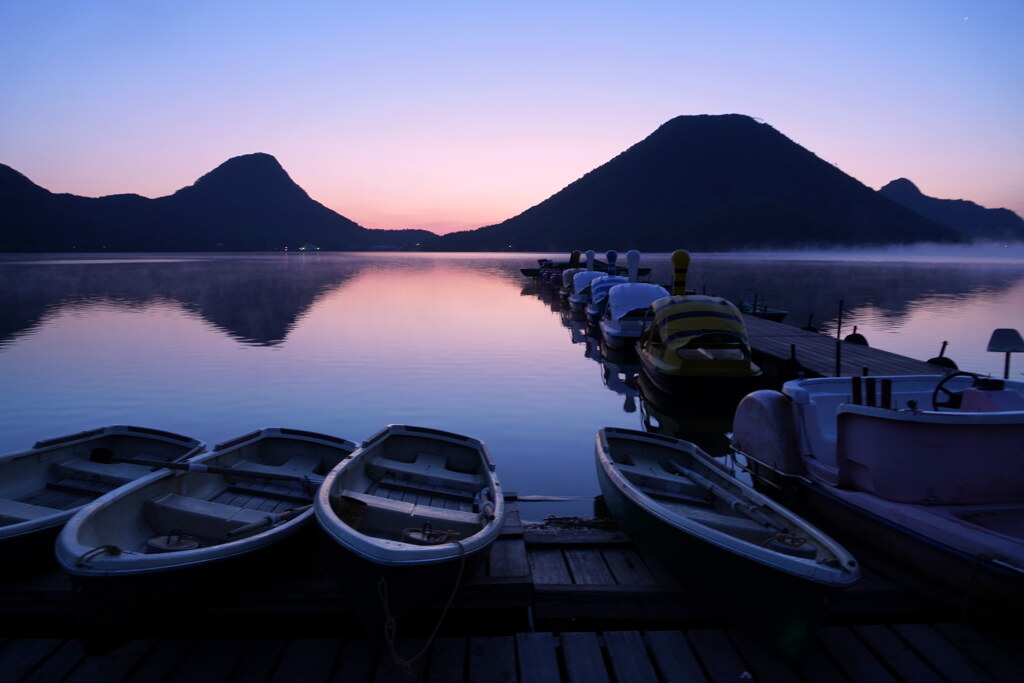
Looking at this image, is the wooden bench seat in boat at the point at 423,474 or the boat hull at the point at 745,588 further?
the wooden bench seat in boat at the point at 423,474

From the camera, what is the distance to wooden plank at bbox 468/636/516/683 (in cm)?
508

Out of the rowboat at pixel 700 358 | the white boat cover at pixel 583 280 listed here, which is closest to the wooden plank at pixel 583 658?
the rowboat at pixel 700 358

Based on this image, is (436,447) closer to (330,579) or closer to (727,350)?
(330,579)

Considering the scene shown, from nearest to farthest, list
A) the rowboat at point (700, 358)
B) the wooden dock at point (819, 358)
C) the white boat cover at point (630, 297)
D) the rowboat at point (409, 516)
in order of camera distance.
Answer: the rowboat at point (409, 516) < the rowboat at point (700, 358) < the wooden dock at point (819, 358) < the white boat cover at point (630, 297)

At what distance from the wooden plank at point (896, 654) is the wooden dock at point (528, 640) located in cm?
1

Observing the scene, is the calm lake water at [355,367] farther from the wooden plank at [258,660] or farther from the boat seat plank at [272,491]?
the wooden plank at [258,660]

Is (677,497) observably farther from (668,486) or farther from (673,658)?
(673,658)

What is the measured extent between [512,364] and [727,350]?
30.2 feet

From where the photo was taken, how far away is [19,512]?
6609 millimetres

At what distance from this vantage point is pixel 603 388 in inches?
806

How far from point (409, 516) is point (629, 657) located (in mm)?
2576

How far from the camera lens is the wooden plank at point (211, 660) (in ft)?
16.4

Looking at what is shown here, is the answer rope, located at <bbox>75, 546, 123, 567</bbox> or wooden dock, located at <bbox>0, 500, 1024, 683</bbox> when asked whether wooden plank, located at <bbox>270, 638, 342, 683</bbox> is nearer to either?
wooden dock, located at <bbox>0, 500, 1024, 683</bbox>

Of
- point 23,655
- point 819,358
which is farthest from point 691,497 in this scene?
point 819,358
